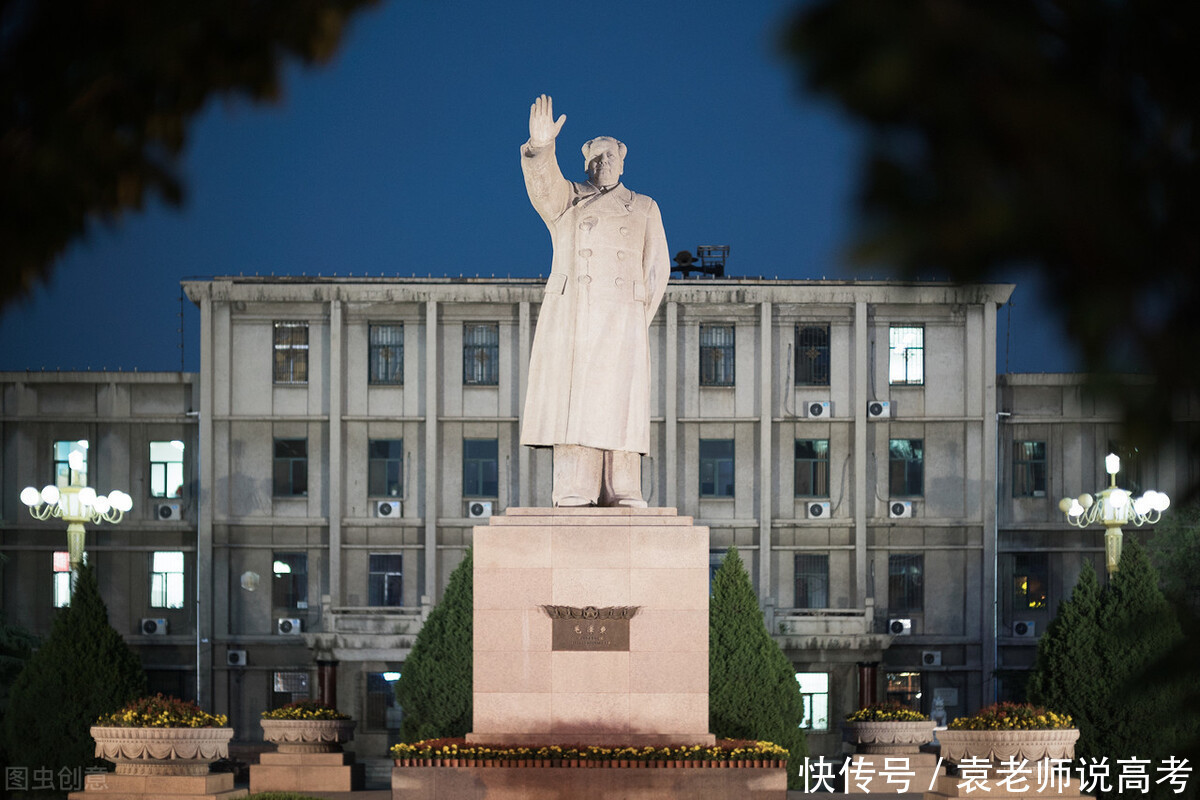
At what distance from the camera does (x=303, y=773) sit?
17.5 meters

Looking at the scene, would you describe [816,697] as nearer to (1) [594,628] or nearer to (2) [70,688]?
(2) [70,688]

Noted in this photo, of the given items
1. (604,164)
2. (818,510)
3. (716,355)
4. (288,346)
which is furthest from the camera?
(716,355)

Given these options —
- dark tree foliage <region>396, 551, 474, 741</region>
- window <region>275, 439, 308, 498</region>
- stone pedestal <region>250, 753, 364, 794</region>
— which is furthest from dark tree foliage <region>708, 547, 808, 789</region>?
window <region>275, 439, 308, 498</region>

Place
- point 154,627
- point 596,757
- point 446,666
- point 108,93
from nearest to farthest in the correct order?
point 108,93 → point 596,757 → point 446,666 → point 154,627

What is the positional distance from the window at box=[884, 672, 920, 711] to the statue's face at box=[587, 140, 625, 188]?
22.9 metres

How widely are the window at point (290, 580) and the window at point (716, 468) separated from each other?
8865 millimetres

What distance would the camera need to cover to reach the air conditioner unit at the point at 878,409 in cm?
3472

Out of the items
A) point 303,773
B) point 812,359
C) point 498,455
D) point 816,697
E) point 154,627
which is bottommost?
point 816,697

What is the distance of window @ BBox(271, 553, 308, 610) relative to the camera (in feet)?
114

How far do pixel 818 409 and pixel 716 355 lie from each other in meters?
2.53

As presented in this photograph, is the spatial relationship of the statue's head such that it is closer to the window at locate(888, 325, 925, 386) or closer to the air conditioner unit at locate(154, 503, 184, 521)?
the window at locate(888, 325, 925, 386)

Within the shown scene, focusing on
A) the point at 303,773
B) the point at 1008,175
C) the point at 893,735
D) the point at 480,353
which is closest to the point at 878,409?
the point at 480,353

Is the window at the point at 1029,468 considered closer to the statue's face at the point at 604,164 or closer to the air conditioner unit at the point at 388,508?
the air conditioner unit at the point at 388,508

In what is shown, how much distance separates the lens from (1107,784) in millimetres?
17031
